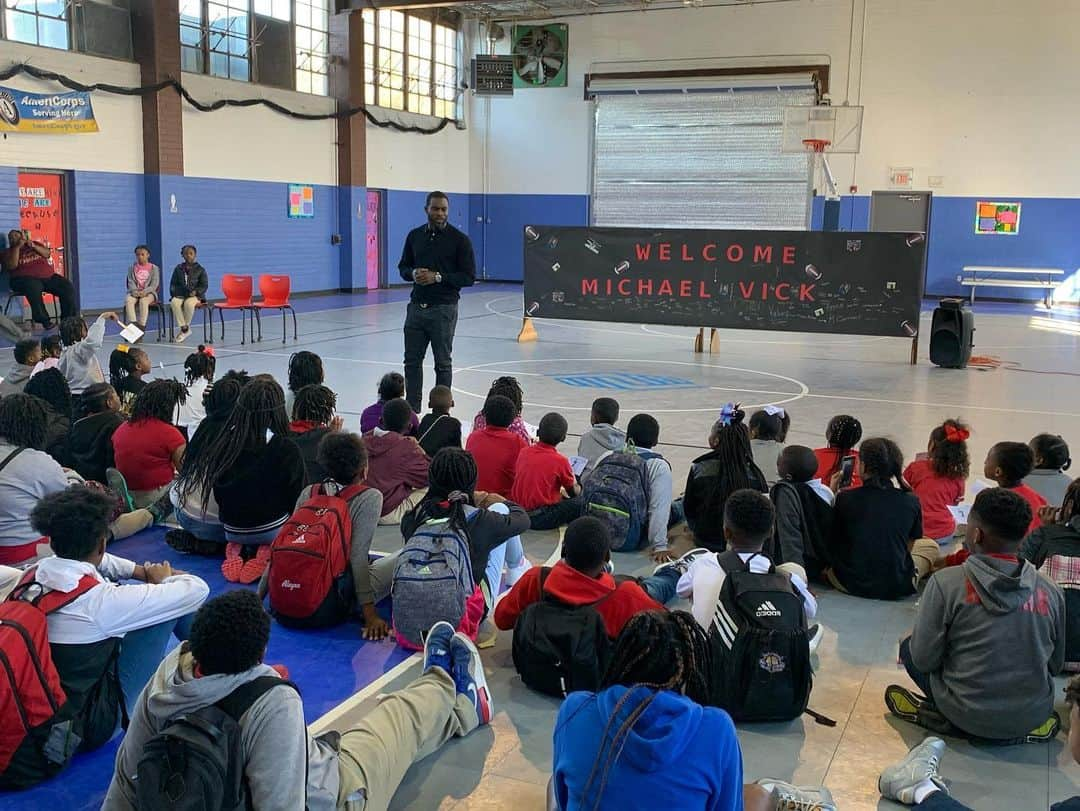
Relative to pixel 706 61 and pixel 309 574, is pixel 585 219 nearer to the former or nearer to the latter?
pixel 706 61

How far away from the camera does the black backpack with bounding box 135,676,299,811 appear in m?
2.32

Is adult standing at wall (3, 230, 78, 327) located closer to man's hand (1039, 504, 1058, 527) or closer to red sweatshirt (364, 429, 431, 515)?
red sweatshirt (364, 429, 431, 515)

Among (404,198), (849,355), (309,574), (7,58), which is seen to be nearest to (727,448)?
(309,574)

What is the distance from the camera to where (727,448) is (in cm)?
512

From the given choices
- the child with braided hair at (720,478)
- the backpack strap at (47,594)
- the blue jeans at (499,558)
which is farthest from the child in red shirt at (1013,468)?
the backpack strap at (47,594)

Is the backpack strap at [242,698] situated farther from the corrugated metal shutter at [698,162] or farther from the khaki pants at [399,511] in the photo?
the corrugated metal shutter at [698,162]

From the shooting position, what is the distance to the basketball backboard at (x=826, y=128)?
21828 mm

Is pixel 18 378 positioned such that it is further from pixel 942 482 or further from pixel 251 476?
pixel 942 482

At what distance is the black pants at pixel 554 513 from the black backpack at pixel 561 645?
1.78 metres

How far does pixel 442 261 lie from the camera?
850 centimetres

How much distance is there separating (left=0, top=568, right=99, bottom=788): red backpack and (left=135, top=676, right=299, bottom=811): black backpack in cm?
77

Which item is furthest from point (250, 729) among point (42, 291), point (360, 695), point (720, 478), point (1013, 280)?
point (1013, 280)

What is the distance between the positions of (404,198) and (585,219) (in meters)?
4.65

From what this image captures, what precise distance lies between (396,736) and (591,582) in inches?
34.5
